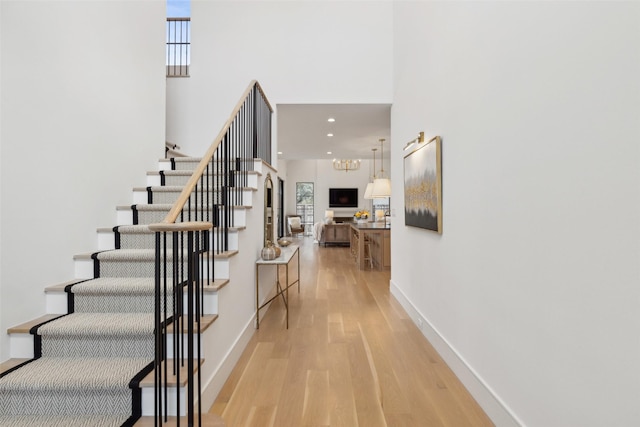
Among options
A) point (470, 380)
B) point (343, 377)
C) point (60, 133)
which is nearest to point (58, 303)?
point (60, 133)

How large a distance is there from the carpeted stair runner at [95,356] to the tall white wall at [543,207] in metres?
1.99

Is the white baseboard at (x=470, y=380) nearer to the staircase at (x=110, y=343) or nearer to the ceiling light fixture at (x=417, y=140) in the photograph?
the staircase at (x=110, y=343)

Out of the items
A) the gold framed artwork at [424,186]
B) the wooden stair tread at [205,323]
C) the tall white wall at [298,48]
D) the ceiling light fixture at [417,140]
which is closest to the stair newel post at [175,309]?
the wooden stair tread at [205,323]

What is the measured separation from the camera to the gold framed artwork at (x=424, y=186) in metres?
2.57

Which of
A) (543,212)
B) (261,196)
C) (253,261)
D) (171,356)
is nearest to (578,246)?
(543,212)

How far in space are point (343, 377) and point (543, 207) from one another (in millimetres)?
1737

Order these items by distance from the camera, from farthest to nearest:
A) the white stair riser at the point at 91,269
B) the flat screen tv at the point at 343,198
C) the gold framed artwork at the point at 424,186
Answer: the flat screen tv at the point at 343,198 < the gold framed artwork at the point at 424,186 < the white stair riser at the point at 91,269

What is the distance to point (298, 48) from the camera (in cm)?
456

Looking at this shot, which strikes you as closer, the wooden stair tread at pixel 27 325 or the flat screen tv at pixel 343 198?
the wooden stair tread at pixel 27 325

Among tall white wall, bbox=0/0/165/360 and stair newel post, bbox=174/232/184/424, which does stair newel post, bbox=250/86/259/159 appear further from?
stair newel post, bbox=174/232/184/424

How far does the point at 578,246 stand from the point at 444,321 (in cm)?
153

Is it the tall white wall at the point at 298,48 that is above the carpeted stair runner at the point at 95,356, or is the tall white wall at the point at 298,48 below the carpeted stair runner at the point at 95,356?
above

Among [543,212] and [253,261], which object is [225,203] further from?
[543,212]

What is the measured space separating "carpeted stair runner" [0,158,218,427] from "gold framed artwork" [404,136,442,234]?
2321mm
